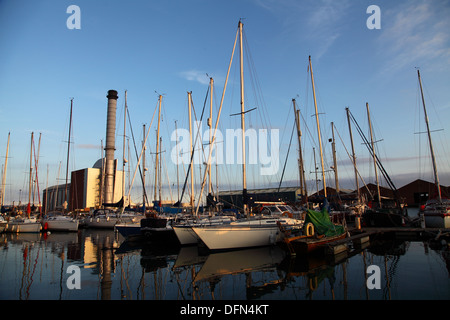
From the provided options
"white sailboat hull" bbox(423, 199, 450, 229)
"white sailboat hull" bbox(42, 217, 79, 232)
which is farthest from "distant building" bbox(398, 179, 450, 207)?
"white sailboat hull" bbox(42, 217, 79, 232)

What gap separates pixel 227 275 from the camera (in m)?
13.7

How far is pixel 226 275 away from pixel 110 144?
6455cm

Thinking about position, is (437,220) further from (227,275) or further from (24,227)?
(24,227)

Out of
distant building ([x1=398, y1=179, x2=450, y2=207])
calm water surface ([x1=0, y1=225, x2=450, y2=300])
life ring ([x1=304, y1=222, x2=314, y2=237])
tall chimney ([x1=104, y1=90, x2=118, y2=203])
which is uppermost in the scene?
tall chimney ([x1=104, y1=90, x2=118, y2=203])

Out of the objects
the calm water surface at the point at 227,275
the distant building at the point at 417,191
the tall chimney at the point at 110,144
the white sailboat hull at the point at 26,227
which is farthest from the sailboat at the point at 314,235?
the distant building at the point at 417,191

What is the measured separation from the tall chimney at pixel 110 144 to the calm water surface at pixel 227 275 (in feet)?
169

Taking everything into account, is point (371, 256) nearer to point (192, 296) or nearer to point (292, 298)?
point (292, 298)

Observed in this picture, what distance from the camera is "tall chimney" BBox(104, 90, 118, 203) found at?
70312 millimetres

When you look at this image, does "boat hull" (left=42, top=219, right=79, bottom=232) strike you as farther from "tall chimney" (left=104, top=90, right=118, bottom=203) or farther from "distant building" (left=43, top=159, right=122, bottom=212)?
"distant building" (left=43, top=159, right=122, bottom=212)

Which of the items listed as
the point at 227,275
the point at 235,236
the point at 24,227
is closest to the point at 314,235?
the point at 235,236

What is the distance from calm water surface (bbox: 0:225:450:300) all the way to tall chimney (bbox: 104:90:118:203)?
169 ft

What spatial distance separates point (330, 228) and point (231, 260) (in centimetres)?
743
